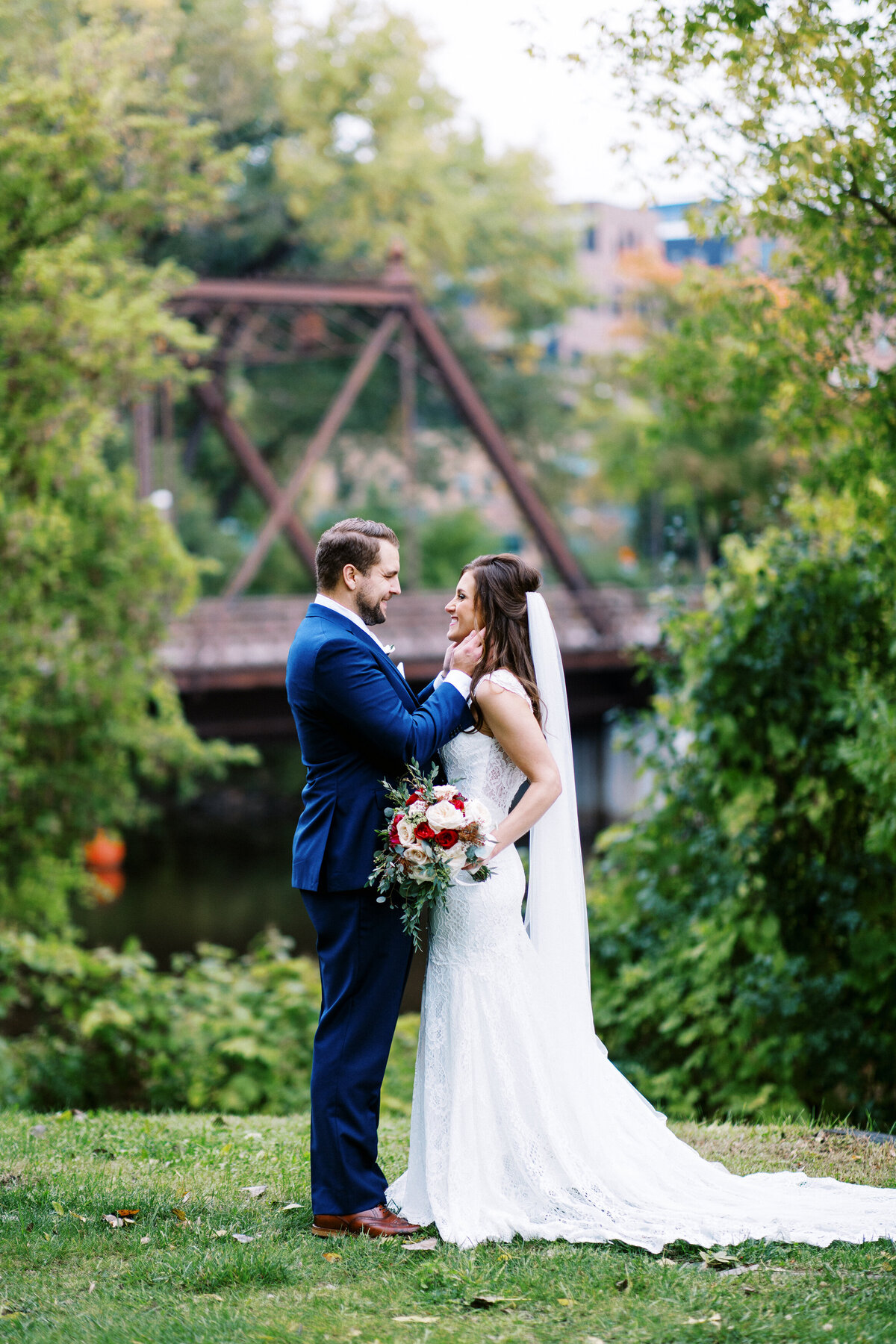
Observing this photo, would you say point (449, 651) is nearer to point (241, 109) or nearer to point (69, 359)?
point (69, 359)

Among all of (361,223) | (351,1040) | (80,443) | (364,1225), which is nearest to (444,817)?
(351,1040)

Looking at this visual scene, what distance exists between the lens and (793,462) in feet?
30.5

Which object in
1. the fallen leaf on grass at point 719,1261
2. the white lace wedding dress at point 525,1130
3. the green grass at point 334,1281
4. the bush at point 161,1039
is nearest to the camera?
the green grass at point 334,1281

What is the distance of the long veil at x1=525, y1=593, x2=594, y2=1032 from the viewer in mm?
4000

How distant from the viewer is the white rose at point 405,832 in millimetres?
3480

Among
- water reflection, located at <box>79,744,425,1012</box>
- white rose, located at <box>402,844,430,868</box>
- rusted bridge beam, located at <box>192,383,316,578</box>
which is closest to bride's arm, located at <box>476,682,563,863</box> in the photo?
white rose, located at <box>402,844,430,868</box>

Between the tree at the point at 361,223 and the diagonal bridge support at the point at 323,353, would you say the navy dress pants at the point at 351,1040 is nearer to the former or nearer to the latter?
the diagonal bridge support at the point at 323,353

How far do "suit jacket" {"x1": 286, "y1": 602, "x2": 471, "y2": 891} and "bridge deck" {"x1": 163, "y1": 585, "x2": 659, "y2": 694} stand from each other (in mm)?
12034

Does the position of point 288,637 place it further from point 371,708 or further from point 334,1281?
point 334,1281

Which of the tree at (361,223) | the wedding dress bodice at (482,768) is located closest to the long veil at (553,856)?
the wedding dress bodice at (482,768)

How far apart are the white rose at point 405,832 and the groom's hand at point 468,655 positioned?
1.91 feet

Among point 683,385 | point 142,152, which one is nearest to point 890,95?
point 683,385

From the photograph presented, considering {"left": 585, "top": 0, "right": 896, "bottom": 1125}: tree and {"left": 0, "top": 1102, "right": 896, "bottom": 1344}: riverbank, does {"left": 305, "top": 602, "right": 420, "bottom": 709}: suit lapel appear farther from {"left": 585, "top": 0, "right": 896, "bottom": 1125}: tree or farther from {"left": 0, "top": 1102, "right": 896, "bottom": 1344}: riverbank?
{"left": 585, "top": 0, "right": 896, "bottom": 1125}: tree

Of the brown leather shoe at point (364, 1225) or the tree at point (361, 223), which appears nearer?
the brown leather shoe at point (364, 1225)
